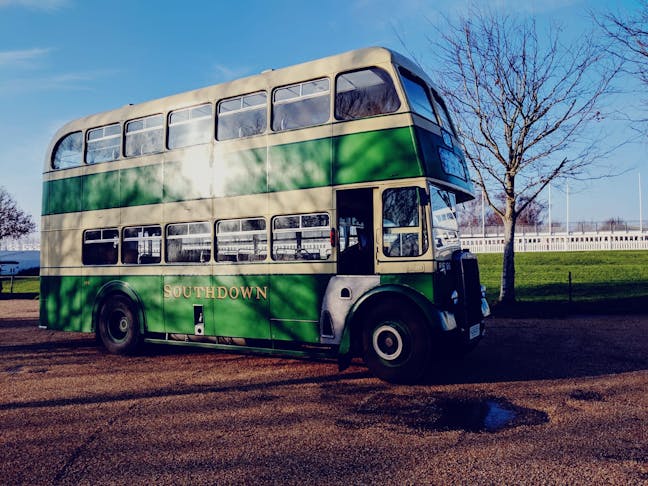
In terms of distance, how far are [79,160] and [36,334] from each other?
4784mm

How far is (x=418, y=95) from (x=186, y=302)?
15.9 feet

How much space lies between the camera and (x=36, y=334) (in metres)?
11.8

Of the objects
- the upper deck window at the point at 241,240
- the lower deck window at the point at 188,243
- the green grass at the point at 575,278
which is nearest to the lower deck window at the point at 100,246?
the lower deck window at the point at 188,243

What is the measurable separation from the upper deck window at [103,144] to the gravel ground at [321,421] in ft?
12.0

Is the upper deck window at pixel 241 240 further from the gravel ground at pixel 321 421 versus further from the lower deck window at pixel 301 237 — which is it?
the gravel ground at pixel 321 421

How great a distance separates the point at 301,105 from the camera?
7.30m

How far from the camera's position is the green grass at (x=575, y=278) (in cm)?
1653

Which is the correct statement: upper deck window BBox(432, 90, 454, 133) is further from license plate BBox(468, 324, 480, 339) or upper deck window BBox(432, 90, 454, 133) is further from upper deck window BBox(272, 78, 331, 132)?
license plate BBox(468, 324, 480, 339)

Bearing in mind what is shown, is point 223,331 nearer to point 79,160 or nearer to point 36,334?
point 79,160

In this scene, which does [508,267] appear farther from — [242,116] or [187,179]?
[187,179]

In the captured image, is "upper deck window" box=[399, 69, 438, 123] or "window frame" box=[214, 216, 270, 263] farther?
"window frame" box=[214, 216, 270, 263]

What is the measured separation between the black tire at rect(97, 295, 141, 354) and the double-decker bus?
0.03 metres

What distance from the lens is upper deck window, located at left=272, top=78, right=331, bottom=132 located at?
711 cm

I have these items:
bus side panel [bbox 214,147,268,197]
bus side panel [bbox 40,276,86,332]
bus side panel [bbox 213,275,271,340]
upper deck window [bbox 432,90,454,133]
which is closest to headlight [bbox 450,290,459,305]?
Result: upper deck window [bbox 432,90,454,133]
